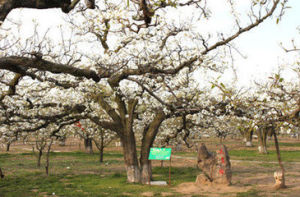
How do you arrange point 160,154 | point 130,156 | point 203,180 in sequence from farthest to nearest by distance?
point 130,156, point 160,154, point 203,180

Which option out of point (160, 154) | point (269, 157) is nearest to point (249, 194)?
point (160, 154)

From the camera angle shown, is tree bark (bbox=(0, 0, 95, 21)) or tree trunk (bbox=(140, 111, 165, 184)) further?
tree trunk (bbox=(140, 111, 165, 184))

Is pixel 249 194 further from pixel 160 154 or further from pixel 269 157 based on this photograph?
pixel 269 157

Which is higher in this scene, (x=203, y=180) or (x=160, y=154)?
(x=160, y=154)

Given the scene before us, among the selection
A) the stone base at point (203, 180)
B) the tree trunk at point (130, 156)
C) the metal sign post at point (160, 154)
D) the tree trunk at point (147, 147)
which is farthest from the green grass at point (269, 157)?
the tree trunk at point (130, 156)

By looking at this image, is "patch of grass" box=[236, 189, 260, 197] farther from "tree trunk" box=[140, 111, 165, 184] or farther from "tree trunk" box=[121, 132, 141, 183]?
"tree trunk" box=[121, 132, 141, 183]

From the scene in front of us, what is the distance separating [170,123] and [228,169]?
11648 millimetres

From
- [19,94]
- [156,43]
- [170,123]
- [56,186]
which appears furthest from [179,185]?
[170,123]

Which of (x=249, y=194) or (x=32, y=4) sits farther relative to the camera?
(x=249, y=194)

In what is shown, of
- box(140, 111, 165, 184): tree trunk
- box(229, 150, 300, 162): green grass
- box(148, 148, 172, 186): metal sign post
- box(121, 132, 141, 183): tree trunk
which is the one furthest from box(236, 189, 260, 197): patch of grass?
box(229, 150, 300, 162): green grass

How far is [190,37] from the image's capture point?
1394 cm

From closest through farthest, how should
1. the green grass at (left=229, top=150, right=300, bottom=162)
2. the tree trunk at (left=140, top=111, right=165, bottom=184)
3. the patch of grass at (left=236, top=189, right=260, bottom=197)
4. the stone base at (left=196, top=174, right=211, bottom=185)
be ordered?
the patch of grass at (left=236, top=189, right=260, bottom=197), the stone base at (left=196, top=174, right=211, bottom=185), the tree trunk at (left=140, top=111, right=165, bottom=184), the green grass at (left=229, top=150, right=300, bottom=162)

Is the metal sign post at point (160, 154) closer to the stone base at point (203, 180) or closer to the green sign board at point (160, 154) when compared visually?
the green sign board at point (160, 154)

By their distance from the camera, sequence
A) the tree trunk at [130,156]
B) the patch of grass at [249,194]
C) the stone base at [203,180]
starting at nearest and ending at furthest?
1. the patch of grass at [249,194]
2. the stone base at [203,180]
3. the tree trunk at [130,156]
